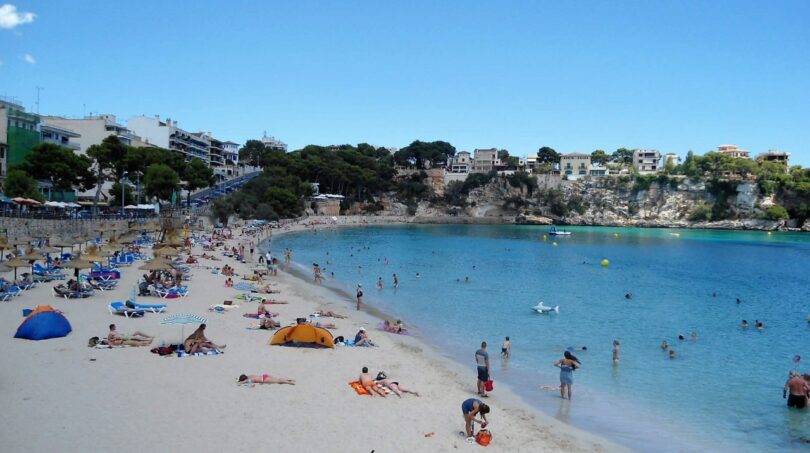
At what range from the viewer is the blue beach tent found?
13.4 m

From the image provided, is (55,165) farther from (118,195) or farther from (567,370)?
(567,370)

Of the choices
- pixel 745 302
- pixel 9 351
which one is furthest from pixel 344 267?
pixel 9 351

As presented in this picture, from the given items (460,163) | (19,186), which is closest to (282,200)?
(19,186)

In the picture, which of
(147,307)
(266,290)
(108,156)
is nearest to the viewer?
(147,307)

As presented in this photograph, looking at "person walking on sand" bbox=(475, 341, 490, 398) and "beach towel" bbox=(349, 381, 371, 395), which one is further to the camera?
"person walking on sand" bbox=(475, 341, 490, 398)

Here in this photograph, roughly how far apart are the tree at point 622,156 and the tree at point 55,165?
115 m

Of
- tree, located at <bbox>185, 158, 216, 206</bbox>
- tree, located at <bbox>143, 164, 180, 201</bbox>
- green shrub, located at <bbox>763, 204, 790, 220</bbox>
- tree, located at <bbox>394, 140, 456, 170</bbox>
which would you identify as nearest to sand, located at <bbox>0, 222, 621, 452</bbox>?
tree, located at <bbox>143, 164, 180, 201</bbox>

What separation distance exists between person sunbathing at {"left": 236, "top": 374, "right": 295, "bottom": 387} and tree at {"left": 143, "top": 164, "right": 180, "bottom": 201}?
151 ft

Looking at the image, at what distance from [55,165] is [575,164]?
103 meters

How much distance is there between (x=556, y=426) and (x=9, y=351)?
11692mm

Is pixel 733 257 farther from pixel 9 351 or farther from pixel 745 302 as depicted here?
pixel 9 351

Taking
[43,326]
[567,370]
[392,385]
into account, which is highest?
[43,326]

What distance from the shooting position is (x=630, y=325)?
75.0ft

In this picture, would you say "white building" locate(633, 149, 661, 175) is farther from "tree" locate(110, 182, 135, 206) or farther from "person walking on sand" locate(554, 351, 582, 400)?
"person walking on sand" locate(554, 351, 582, 400)
